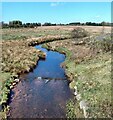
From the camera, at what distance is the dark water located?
2333cm

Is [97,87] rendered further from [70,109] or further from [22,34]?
[22,34]

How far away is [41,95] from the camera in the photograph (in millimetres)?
27969

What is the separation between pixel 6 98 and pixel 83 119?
28.8 ft

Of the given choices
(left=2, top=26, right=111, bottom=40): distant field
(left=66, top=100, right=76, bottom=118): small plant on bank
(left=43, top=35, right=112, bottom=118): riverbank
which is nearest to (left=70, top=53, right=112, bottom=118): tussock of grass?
(left=43, top=35, right=112, bottom=118): riverbank

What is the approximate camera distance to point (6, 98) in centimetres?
2586

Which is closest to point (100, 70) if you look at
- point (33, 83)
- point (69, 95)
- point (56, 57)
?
point (69, 95)

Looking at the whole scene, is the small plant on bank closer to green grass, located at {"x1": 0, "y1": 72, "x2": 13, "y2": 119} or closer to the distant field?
green grass, located at {"x1": 0, "y1": 72, "x2": 13, "y2": 119}

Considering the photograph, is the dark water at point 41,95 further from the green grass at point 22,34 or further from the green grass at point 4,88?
the green grass at point 22,34

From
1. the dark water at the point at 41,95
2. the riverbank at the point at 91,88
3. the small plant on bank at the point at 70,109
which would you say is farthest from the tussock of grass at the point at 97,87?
the dark water at the point at 41,95

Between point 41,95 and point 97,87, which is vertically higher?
point 97,87

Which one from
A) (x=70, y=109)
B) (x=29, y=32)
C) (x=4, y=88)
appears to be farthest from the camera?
(x=29, y=32)

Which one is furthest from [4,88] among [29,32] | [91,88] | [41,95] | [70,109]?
[29,32]

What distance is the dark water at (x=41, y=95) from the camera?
76.5 ft

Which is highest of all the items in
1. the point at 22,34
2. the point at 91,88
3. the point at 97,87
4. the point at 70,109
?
the point at 22,34
